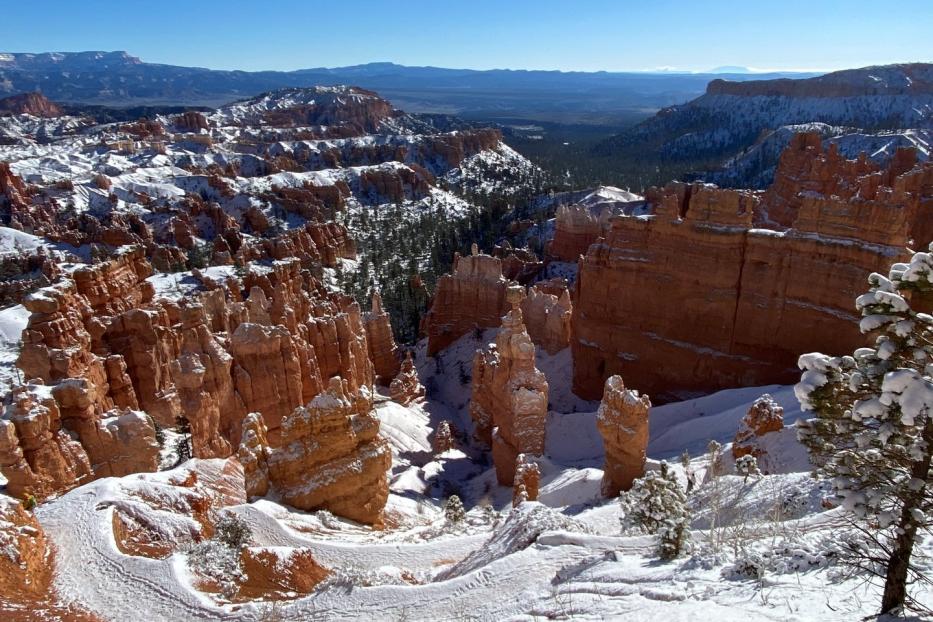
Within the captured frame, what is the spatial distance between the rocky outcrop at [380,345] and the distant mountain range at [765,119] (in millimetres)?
79410

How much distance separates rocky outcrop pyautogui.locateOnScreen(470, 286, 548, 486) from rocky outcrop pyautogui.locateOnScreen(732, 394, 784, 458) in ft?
24.1

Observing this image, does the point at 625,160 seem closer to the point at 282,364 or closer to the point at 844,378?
the point at 282,364

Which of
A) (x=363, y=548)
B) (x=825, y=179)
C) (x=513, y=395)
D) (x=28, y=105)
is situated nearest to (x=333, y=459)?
(x=363, y=548)

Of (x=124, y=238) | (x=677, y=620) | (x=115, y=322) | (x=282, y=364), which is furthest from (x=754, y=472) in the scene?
(x=124, y=238)

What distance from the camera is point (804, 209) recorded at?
944 inches

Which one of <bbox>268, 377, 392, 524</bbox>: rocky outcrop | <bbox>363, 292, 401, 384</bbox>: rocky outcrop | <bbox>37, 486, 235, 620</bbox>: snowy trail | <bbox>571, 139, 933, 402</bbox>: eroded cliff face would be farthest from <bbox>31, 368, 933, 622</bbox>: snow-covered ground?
<bbox>363, 292, 401, 384</bbox>: rocky outcrop

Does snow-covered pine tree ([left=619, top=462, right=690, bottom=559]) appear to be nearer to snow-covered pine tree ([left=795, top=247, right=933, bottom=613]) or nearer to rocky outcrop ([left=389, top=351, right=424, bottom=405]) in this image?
snow-covered pine tree ([left=795, top=247, right=933, bottom=613])

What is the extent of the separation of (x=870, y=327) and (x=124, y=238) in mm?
72042

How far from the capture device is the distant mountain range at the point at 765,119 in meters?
110

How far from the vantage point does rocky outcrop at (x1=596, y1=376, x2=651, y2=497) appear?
18312 millimetres

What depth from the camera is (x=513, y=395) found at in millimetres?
23625

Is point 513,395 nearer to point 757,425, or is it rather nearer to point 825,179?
point 757,425

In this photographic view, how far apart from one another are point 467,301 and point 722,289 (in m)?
20.4

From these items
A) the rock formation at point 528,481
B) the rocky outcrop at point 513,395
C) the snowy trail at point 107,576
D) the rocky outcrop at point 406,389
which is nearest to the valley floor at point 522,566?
the snowy trail at point 107,576
